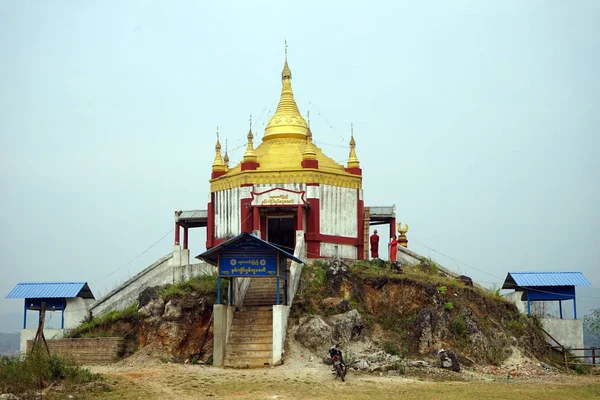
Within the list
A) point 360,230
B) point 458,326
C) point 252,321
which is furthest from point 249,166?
point 458,326

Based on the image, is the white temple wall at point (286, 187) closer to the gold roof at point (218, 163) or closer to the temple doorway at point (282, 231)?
the temple doorway at point (282, 231)

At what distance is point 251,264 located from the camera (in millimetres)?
29562

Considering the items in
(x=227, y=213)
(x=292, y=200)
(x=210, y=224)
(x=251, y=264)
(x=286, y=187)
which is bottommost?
(x=251, y=264)

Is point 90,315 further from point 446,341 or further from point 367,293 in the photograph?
point 446,341

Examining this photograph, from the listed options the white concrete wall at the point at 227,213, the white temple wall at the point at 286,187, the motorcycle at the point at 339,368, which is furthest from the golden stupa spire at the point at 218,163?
the motorcycle at the point at 339,368

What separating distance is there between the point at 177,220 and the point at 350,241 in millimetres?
9423

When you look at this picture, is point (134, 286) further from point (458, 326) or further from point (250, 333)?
point (458, 326)

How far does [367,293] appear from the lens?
33062mm

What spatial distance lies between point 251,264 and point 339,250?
986cm

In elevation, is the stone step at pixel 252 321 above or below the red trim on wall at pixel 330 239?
below

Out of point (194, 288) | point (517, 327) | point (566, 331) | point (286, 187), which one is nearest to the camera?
point (194, 288)

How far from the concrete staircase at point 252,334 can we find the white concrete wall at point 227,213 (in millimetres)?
6775

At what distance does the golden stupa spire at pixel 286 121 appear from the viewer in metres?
42.2

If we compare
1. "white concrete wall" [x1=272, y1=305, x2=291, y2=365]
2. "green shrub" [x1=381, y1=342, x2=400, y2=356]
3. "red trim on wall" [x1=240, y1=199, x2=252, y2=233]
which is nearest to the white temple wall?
"red trim on wall" [x1=240, y1=199, x2=252, y2=233]
